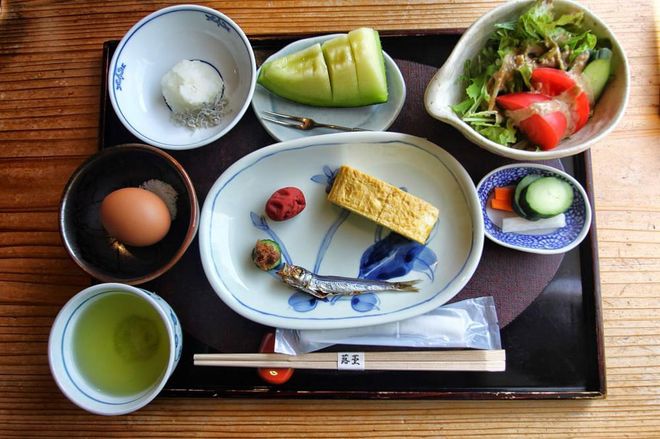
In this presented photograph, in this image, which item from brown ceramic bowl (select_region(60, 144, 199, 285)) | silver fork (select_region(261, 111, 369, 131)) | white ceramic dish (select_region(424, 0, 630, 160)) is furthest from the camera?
silver fork (select_region(261, 111, 369, 131))

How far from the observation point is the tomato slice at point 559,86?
1.39 m

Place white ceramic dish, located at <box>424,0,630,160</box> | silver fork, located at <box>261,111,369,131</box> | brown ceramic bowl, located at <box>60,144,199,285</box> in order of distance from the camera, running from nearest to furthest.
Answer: white ceramic dish, located at <box>424,0,630,160</box>
brown ceramic bowl, located at <box>60,144,199,285</box>
silver fork, located at <box>261,111,369,131</box>

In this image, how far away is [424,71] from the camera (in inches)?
63.4

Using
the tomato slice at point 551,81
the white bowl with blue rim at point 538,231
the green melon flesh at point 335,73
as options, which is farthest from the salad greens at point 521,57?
the green melon flesh at point 335,73

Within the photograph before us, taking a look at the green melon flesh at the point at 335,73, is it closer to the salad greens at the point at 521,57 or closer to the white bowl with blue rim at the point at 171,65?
the white bowl with blue rim at the point at 171,65

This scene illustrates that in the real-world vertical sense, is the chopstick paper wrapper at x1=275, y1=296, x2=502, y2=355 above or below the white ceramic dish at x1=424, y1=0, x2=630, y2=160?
below

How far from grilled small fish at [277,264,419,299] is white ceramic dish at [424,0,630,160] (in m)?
0.49

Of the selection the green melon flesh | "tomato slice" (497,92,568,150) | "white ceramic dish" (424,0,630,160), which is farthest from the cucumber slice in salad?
the green melon flesh

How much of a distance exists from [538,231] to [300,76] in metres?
0.88

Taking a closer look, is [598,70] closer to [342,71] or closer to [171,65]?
[342,71]

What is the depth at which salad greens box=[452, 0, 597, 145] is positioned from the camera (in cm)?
140

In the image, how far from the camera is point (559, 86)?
1.40 metres

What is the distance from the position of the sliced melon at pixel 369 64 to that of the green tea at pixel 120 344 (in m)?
0.92

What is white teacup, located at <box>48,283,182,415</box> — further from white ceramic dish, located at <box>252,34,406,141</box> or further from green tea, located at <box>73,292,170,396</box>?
white ceramic dish, located at <box>252,34,406,141</box>
